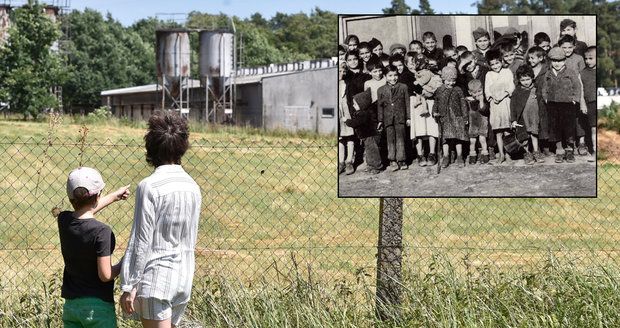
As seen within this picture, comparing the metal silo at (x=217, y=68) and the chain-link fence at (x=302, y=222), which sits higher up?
the metal silo at (x=217, y=68)

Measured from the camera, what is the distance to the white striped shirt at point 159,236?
481cm

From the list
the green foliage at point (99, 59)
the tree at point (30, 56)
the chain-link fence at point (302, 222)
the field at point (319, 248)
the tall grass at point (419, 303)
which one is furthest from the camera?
the green foliage at point (99, 59)

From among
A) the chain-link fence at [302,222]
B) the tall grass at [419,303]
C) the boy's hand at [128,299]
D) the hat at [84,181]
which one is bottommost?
the chain-link fence at [302,222]

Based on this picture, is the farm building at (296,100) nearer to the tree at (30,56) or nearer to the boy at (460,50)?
the tree at (30,56)

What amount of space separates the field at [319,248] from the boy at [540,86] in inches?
32.0

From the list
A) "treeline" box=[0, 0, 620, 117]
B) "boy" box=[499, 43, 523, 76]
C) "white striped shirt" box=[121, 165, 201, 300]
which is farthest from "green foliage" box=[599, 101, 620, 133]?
"white striped shirt" box=[121, 165, 201, 300]

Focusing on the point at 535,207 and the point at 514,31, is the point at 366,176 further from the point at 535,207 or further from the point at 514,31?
the point at 535,207

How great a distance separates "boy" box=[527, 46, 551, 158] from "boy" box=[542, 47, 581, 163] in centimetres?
3

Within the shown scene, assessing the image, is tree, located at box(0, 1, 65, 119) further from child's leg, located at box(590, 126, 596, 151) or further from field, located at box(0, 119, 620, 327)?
child's leg, located at box(590, 126, 596, 151)

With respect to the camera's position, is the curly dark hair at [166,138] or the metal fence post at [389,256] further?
the metal fence post at [389,256]

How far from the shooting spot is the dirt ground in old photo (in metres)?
6.90

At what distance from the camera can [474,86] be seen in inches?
274

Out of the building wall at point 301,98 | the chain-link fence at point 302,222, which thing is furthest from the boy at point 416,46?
the building wall at point 301,98

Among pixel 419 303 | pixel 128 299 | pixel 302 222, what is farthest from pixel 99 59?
pixel 128 299
